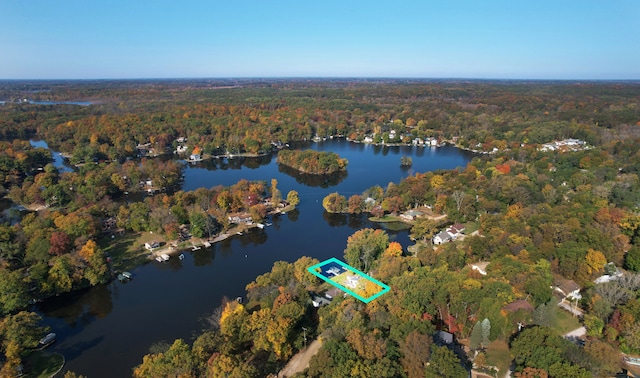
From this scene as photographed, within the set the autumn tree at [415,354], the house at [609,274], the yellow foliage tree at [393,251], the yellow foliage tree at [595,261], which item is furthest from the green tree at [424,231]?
the autumn tree at [415,354]

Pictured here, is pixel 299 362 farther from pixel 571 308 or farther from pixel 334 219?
pixel 334 219

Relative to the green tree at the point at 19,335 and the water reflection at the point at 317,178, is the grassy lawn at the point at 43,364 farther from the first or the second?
the water reflection at the point at 317,178

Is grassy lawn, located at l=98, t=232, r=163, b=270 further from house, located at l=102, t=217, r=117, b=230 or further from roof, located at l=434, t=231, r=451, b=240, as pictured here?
roof, located at l=434, t=231, r=451, b=240

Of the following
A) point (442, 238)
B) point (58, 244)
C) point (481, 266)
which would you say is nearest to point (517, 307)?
point (481, 266)

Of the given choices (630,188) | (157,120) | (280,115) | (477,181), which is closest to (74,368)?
(477,181)

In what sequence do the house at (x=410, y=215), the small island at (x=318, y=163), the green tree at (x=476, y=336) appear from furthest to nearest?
the small island at (x=318, y=163) → the house at (x=410, y=215) → the green tree at (x=476, y=336)

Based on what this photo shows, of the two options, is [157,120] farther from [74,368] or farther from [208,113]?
[74,368]
